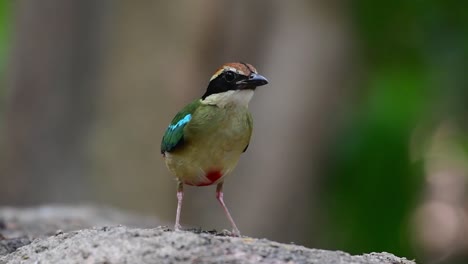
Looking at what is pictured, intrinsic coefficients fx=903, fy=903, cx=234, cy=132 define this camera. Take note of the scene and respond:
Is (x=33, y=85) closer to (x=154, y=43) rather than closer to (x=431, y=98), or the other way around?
(x=154, y=43)

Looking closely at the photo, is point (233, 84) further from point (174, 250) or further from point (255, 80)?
point (174, 250)

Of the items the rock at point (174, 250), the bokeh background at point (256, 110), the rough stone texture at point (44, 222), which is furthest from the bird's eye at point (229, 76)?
the bokeh background at point (256, 110)

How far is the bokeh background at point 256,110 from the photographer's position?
10867 millimetres

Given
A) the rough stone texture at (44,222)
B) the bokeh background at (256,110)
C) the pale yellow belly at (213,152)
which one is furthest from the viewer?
the bokeh background at (256,110)

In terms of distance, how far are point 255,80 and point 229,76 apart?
14cm

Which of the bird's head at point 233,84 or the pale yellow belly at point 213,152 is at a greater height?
the bird's head at point 233,84

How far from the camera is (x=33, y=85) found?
11414 millimetres

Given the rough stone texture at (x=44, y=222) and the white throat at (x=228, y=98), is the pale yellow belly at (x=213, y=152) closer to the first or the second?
the white throat at (x=228, y=98)

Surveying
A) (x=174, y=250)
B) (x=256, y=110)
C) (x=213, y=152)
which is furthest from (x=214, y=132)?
(x=256, y=110)

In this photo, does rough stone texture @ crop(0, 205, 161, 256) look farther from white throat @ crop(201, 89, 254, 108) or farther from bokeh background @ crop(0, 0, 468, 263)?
bokeh background @ crop(0, 0, 468, 263)

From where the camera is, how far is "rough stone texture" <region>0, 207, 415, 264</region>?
3.23 m

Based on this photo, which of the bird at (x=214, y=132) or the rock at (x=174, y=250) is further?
the bird at (x=214, y=132)

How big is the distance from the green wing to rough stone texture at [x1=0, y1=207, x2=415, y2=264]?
0.66 metres

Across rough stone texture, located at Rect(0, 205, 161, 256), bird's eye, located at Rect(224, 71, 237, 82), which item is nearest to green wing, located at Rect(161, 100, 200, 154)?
bird's eye, located at Rect(224, 71, 237, 82)
